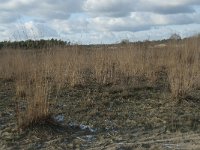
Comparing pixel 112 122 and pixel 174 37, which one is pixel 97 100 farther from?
pixel 174 37

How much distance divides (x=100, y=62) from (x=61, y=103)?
3630 mm

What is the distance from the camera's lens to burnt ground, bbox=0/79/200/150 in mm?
6020

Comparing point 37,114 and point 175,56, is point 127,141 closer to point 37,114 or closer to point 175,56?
point 37,114

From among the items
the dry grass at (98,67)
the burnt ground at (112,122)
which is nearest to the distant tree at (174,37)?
the dry grass at (98,67)

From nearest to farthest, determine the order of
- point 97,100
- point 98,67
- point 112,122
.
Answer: point 112,122, point 97,100, point 98,67

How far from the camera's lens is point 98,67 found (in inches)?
451

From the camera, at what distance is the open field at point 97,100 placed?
6227 mm

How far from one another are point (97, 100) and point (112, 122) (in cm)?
165

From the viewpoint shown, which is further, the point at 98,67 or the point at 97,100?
the point at 98,67

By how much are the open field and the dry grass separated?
0.02m

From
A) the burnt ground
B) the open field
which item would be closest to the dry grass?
the open field

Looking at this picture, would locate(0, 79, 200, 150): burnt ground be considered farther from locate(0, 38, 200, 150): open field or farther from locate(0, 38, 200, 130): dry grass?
locate(0, 38, 200, 130): dry grass

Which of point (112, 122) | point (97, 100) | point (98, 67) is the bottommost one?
point (112, 122)

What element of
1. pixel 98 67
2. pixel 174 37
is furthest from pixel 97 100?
pixel 174 37
